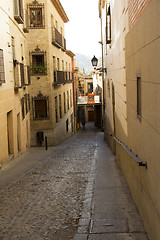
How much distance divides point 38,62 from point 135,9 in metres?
16.1

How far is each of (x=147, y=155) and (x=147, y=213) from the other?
2.97 feet

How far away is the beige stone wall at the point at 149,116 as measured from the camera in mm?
4199

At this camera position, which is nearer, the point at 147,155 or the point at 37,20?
the point at 147,155

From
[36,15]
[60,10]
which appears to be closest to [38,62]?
[36,15]

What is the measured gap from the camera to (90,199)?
23.7ft

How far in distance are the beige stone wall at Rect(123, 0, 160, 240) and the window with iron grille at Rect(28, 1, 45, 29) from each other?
624 inches

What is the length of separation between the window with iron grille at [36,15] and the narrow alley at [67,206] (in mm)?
12740

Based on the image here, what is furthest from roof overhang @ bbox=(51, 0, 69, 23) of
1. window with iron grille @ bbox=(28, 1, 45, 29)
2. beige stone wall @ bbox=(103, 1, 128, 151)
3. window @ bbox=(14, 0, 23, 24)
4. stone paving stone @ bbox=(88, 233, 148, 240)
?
stone paving stone @ bbox=(88, 233, 148, 240)

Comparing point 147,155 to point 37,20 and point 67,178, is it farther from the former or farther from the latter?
point 37,20

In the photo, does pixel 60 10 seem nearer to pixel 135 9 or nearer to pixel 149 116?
pixel 135 9

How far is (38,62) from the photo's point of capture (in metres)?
21.8

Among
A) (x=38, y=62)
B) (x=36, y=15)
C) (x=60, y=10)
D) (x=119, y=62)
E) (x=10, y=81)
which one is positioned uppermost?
(x=60, y=10)

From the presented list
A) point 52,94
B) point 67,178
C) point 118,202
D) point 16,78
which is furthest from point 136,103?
point 52,94

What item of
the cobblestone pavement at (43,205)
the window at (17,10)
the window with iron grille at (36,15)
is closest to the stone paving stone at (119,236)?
the cobblestone pavement at (43,205)
